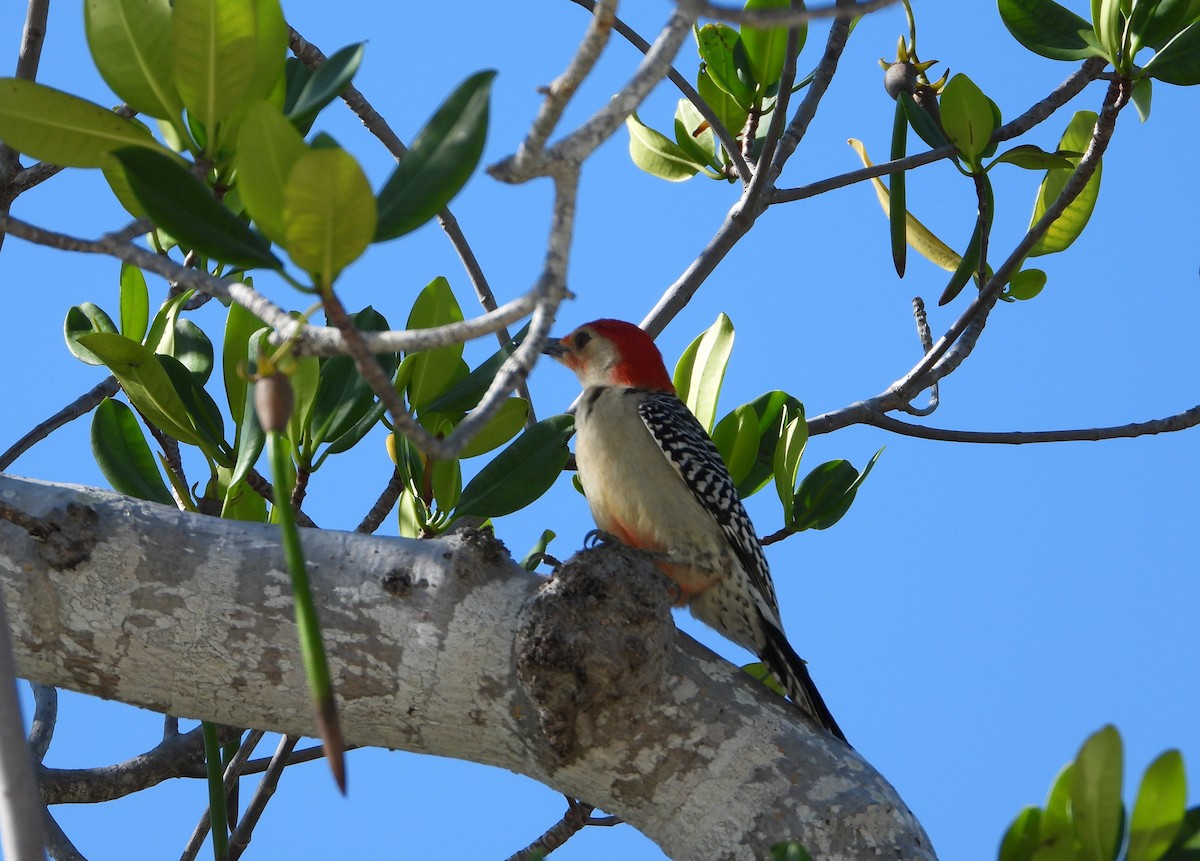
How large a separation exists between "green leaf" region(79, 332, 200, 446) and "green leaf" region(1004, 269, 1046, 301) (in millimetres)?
2777

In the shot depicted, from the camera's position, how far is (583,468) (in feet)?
13.5

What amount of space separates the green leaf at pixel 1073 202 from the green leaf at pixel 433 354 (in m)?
1.99

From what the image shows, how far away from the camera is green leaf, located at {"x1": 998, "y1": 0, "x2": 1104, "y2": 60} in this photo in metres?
3.69

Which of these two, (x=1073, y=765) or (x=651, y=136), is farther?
(x=651, y=136)

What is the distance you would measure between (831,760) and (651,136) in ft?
8.76

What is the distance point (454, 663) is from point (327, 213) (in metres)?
1.16

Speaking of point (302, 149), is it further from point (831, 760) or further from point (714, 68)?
point (714, 68)

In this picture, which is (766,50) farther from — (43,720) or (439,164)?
(43,720)

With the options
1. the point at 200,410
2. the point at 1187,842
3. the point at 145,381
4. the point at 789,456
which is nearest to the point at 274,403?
the point at 1187,842

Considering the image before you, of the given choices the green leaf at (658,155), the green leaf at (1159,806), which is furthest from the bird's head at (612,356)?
the green leaf at (1159,806)

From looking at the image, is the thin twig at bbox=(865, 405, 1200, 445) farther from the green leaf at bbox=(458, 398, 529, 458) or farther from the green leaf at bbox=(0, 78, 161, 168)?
the green leaf at bbox=(0, 78, 161, 168)

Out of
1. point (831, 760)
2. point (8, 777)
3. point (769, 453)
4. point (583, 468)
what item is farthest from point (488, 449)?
point (8, 777)

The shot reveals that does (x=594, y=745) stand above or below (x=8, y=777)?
above

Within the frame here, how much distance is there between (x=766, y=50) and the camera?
385 cm
